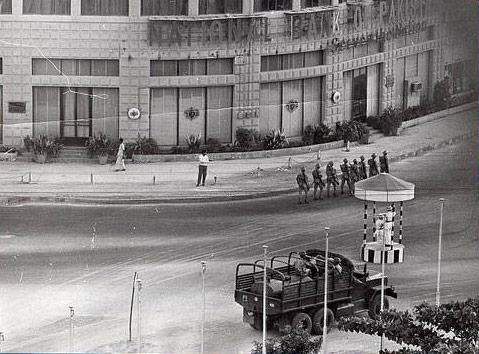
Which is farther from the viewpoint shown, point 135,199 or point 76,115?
point 135,199

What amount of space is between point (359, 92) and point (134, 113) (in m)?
2.04

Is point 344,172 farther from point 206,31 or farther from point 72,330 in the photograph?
point 72,330

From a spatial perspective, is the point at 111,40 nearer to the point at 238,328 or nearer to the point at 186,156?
the point at 186,156

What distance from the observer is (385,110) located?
13.2 meters

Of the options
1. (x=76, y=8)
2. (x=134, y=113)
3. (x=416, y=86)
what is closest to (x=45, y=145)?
(x=134, y=113)

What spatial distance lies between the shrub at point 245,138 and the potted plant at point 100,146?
1071 mm

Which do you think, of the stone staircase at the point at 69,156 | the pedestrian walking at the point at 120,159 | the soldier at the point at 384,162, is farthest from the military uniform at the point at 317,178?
the stone staircase at the point at 69,156

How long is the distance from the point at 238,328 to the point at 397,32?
295cm

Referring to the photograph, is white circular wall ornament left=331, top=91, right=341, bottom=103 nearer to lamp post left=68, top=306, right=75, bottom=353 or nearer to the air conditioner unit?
the air conditioner unit

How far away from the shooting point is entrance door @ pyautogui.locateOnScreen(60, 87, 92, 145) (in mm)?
11969

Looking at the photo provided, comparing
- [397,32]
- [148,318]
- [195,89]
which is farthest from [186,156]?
[397,32]

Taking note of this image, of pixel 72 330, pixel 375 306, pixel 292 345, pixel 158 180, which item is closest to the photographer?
pixel 292 345

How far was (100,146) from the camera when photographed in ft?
Result: 39.8

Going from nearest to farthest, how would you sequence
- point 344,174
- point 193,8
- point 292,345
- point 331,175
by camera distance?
point 292,345 → point 193,8 → point 331,175 → point 344,174
